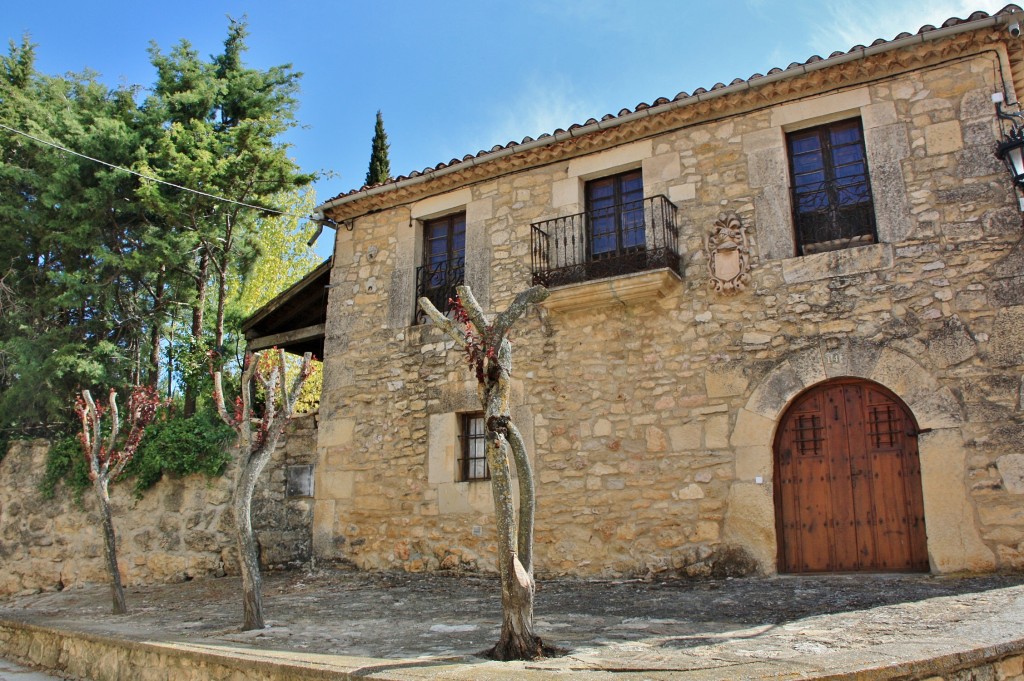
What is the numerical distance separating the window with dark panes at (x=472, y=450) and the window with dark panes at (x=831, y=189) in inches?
158

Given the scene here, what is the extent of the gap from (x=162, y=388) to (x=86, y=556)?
141 inches

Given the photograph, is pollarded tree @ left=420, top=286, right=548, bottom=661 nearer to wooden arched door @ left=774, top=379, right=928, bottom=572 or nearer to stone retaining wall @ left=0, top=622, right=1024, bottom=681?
stone retaining wall @ left=0, top=622, right=1024, bottom=681

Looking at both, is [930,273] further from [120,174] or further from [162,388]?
[162,388]

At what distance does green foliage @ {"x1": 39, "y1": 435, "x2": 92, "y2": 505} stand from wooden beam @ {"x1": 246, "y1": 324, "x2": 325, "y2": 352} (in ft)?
8.79

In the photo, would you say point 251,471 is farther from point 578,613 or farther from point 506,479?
point 578,613

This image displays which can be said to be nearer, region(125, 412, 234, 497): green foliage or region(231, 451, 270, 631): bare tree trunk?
region(231, 451, 270, 631): bare tree trunk

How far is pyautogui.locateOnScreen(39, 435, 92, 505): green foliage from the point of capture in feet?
36.4

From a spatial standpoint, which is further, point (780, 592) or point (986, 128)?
point (986, 128)

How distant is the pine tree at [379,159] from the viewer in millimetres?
16938

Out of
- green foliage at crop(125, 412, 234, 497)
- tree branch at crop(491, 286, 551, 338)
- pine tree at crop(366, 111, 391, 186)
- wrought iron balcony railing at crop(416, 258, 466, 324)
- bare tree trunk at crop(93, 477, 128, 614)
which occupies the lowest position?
bare tree trunk at crop(93, 477, 128, 614)

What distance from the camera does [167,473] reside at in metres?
10.9

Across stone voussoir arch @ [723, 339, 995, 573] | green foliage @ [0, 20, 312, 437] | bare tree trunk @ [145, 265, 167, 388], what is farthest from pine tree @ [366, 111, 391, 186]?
stone voussoir arch @ [723, 339, 995, 573]

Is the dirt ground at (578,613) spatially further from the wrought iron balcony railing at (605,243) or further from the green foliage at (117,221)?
the green foliage at (117,221)

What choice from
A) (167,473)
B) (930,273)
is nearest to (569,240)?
(930,273)
